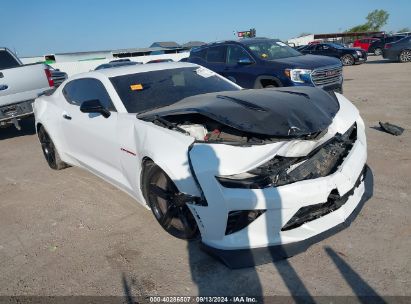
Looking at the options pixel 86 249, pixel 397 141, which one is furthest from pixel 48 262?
pixel 397 141

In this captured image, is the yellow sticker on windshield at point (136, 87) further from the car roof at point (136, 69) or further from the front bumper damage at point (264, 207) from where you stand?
the front bumper damage at point (264, 207)

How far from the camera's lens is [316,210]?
2.61 m

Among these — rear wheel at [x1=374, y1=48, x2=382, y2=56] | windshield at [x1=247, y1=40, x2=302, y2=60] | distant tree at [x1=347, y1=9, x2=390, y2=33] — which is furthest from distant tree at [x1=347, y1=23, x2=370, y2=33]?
windshield at [x1=247, y1=40, x2=302, y2=60]

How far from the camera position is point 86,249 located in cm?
323

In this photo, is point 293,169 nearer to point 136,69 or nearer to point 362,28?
point 136,69

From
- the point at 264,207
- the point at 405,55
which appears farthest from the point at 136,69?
the point at 405,55

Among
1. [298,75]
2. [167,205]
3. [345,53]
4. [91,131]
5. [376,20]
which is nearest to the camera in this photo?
[167,205]

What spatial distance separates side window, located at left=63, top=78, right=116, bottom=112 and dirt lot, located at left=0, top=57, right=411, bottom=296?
1117mm

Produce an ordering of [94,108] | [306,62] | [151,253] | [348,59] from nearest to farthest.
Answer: [151,253] → [94,108] → [306,62] → [348,59]

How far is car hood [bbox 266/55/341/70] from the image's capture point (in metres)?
7.32

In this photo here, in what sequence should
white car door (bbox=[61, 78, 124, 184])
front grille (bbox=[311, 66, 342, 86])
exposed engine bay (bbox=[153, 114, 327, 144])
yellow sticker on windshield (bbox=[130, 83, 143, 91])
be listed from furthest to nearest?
front grille (bbox=[311, 66, 342, 86]) < yellow sticker on windshield (bbox=[130, 83, 143, 91]) < white car door (bbox=[61, 78, 124, 184]) < exposed engine bay (bbox=[153, 114, 327, 144])

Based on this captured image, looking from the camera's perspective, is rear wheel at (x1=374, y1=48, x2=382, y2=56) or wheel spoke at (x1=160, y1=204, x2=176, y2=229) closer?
wheel spoke at (x1=160, y1=204, x2=176, y2=229)

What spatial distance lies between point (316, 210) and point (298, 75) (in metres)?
5.10

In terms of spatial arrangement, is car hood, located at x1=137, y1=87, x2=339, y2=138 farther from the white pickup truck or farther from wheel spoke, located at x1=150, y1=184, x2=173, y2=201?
the white pickup truck
